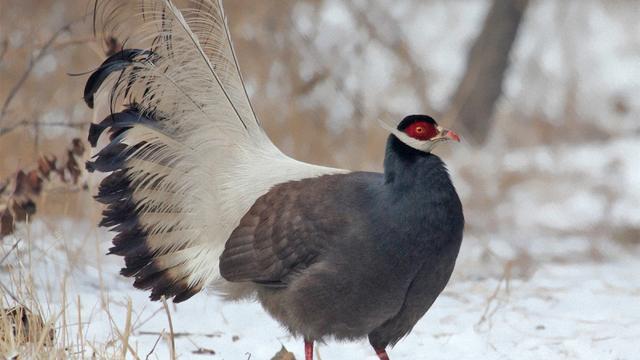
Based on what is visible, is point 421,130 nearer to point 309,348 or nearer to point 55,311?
point 309,348

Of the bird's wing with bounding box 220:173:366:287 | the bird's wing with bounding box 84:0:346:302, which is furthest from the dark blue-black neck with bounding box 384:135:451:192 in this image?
the bird's wing with bounding box 84:0:346:302

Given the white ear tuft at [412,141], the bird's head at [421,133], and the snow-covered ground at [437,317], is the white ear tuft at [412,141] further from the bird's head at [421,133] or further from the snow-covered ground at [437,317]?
the snow-covered ground at [437,317]

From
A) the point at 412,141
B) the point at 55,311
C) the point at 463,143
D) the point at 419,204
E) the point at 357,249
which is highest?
the point at 463,143

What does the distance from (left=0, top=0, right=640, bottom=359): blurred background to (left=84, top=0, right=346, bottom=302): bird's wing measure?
0.57 m

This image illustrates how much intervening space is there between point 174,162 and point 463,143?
5175 millimetres

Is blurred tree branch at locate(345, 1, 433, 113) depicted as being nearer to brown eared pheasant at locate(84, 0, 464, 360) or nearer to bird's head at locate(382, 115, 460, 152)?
brown eared pheasant at locate(84, 0, 464, 360)

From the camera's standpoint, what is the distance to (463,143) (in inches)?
386

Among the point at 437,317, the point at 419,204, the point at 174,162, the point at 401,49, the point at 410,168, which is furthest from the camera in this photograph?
the point at 401,49

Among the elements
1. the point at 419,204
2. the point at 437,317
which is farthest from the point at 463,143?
the point at 419,204

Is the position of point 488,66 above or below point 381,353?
above

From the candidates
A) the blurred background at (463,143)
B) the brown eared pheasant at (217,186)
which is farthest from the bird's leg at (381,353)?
the blurred background at (463,143)

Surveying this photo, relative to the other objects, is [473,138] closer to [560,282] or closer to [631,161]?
[631,161]

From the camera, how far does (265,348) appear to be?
5.32m

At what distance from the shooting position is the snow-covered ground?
5.26m
